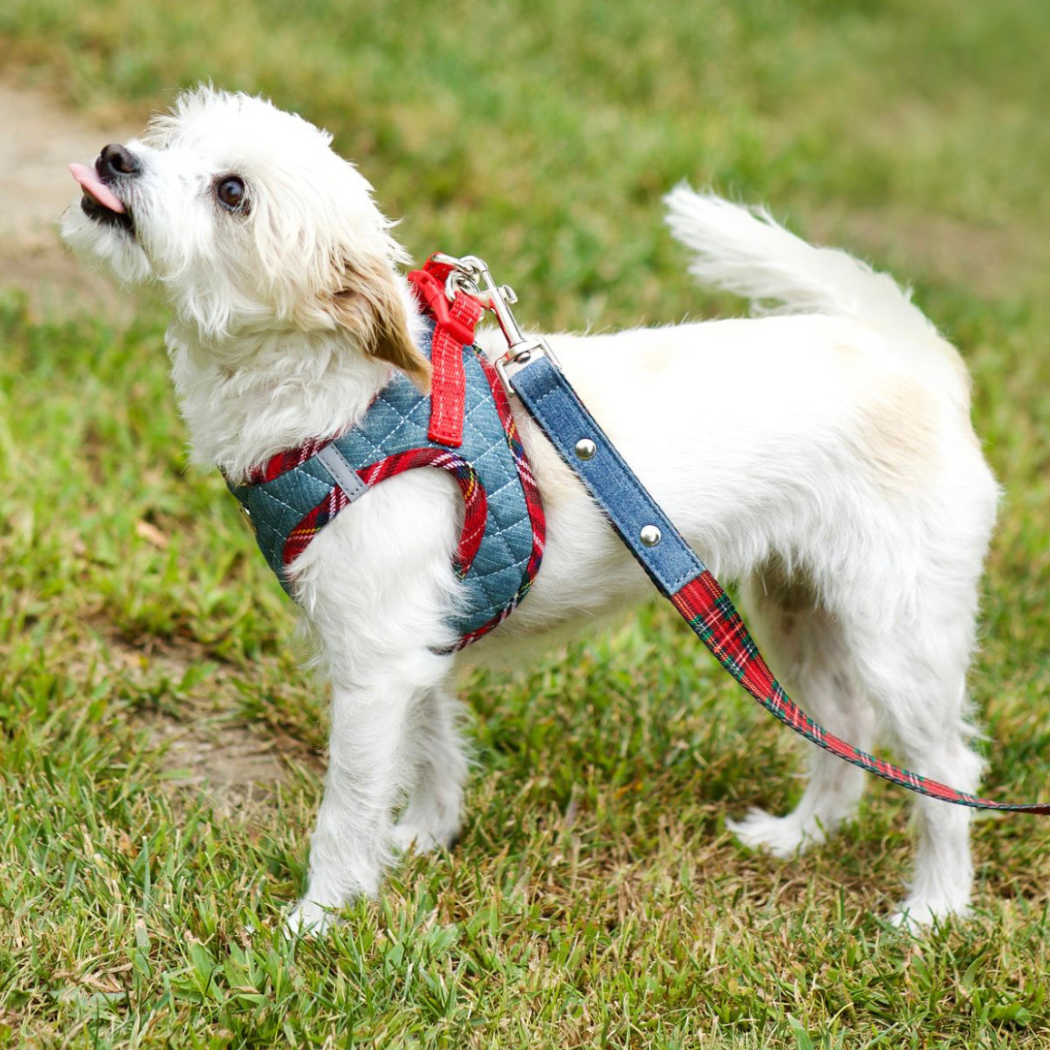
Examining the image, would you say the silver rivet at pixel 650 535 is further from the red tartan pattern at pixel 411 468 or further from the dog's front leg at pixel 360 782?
the dog's front leg at pixel 360 782

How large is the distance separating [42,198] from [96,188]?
145 inches

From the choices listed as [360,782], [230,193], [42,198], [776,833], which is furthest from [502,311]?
[42,198]

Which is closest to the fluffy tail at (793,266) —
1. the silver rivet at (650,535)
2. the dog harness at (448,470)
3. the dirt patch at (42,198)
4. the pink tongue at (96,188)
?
the dog harness at (448,470)

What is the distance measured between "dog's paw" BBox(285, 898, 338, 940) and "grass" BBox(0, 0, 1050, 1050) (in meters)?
0.05

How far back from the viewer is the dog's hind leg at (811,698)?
3.29 metres

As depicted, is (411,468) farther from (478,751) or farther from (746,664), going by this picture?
(478,751)

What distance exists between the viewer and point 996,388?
5527 mm

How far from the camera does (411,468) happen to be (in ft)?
8.01

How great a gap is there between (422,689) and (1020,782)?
193 cm

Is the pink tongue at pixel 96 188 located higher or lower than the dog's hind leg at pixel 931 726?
higher

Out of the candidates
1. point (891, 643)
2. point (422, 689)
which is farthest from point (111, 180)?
point (891, 643)

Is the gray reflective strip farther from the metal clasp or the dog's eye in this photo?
the dog's eye

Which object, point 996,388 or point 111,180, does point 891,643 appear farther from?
point 996,388

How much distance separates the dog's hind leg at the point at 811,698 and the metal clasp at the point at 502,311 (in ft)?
3.41
